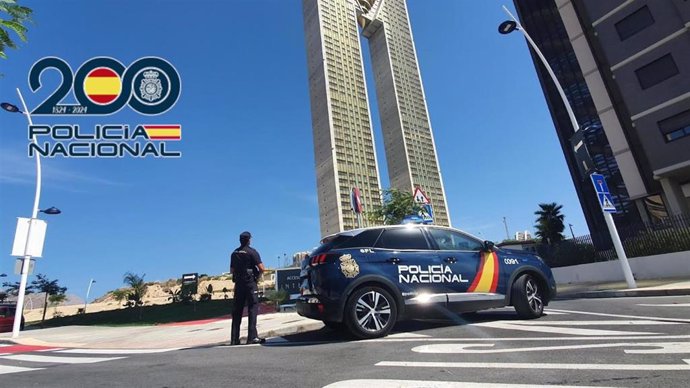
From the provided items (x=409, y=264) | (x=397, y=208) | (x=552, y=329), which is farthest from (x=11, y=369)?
(x=397, y=208)

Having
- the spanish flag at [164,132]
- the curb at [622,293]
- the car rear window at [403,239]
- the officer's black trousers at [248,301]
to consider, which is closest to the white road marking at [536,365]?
the car rear window at [403,239]

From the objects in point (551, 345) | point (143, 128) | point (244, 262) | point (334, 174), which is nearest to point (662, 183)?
point (551, 345)

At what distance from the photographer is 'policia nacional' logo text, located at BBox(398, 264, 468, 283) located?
5633 millimetres

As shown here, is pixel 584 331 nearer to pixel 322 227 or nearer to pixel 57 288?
pixel 57 288

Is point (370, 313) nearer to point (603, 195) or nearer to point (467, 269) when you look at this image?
point (467, 269)

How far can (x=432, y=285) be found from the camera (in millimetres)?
5754

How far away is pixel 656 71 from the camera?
2370 cm

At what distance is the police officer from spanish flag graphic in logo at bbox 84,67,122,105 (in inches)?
457

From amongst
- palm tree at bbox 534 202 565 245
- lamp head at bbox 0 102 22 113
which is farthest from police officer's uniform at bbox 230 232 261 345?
palm tree at bbox 534 202 565 245

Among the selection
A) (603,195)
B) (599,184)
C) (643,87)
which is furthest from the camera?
(643,87)

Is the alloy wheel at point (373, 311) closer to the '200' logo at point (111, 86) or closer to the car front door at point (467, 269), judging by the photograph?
the car front door at point (467, 269)

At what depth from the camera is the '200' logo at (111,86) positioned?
13617 mm

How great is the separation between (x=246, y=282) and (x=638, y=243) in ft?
53.4

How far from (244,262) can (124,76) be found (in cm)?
1222
